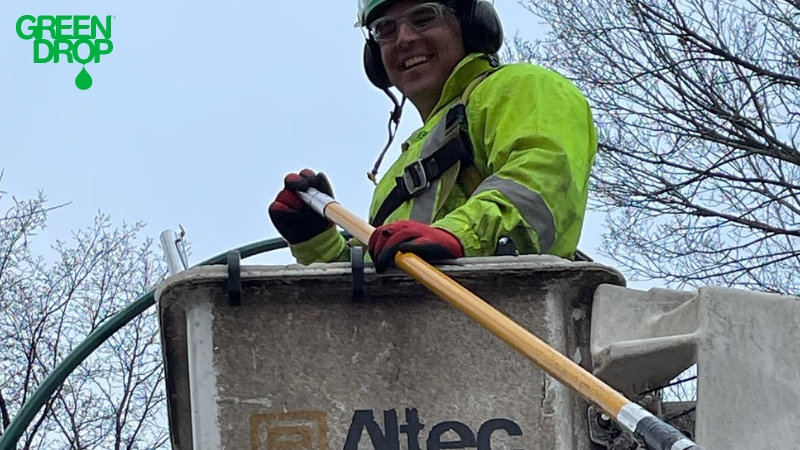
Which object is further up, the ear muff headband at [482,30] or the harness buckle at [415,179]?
the ear muff headband at [482,30]

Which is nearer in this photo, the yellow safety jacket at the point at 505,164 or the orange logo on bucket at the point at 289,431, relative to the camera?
the orange logo on bucket at the point at 289,431

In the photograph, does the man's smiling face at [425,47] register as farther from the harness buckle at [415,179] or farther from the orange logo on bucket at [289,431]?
the orange logo on bucket at [289,431]

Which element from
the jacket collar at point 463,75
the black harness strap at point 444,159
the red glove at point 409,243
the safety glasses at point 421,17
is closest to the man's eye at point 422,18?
the safety glasses at point 421,17

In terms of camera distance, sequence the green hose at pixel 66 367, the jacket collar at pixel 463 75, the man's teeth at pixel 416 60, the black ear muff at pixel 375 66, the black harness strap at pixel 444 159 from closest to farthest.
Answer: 1. the black harness strap at pixel 444 159
2. the jacket collar at pixel 463 75
3. the man's teeth at pixel 416 60
4. the black ear muff at pixel 375 66
5. the green hose at pixel 66 367

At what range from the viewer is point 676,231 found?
355 inches

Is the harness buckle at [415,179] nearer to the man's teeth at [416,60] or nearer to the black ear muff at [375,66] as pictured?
the man's teeth at [416,60]

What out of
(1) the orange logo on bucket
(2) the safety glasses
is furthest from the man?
(1) the orange logo on bucket

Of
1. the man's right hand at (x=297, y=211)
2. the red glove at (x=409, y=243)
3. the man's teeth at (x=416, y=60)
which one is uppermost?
the man's teeth at (x=416, y=60)

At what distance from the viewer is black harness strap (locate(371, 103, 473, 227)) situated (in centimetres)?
352

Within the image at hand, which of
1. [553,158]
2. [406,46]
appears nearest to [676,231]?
[406,46]

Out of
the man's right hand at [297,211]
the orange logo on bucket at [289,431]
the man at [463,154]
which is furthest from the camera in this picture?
the man's right hand at [297,211]

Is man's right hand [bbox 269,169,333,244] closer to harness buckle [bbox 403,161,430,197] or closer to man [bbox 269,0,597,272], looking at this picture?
man [bbox 269,0,597,272]

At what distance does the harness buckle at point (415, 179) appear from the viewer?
3.56 metres

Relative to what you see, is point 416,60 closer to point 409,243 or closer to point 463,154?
point 463,154
